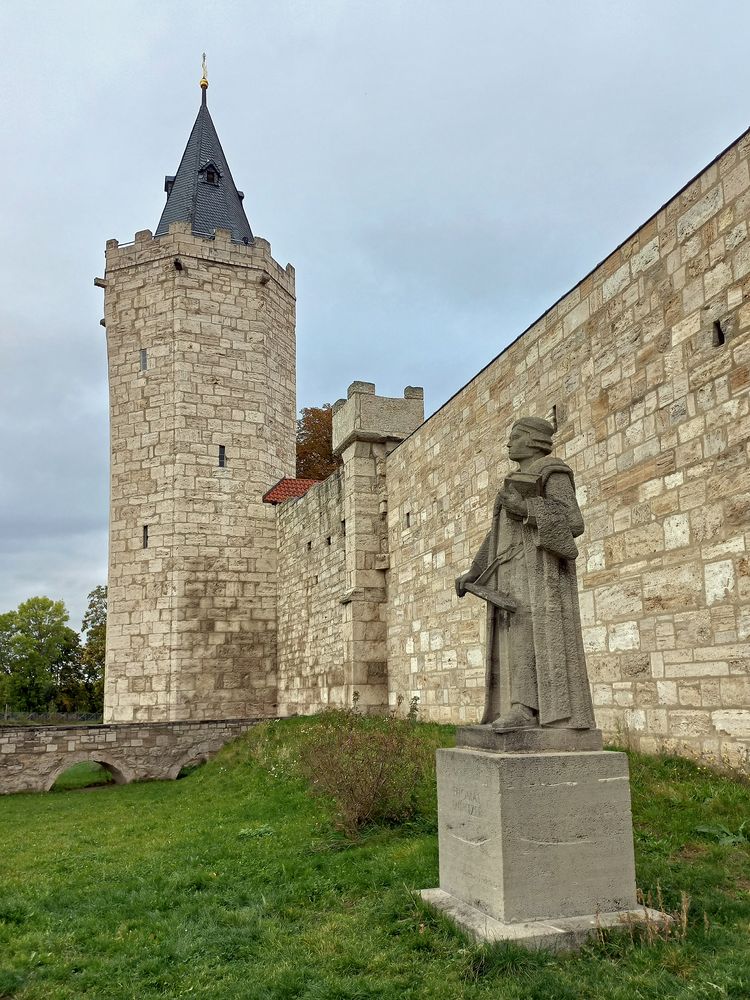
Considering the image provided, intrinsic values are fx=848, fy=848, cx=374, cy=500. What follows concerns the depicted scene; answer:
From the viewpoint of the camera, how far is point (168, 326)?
1920 centimetres

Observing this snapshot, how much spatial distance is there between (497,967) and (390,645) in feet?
33.0

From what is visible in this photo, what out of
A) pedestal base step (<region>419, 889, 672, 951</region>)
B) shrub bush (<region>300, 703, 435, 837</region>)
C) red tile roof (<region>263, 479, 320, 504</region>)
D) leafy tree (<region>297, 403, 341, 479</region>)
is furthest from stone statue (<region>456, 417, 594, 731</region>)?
leafy tree (<region>297, 403, 341, 479</region>)

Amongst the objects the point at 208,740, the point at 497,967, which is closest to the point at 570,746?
the point at 497,967

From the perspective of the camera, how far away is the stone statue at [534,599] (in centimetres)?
426

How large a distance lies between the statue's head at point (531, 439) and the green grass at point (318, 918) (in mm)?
2368

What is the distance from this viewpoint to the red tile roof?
19156 mm

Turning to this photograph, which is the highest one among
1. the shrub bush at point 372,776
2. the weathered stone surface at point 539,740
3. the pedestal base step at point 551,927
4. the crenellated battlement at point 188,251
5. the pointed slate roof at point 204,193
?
the pointed slate roof at point 204,193

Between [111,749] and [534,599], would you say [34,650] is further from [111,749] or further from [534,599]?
[534,599]

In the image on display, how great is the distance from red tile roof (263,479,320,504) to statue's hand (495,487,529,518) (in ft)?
48.1

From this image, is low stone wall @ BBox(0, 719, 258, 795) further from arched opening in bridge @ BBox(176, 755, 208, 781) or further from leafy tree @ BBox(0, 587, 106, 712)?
leafy tree @ BBox(0, 587, 106, 712)

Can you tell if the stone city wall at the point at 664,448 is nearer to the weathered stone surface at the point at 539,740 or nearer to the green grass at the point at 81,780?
the weathered stone surface at the point at 539,740

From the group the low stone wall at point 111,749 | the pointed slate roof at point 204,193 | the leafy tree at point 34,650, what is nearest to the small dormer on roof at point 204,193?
the pointed slate roof at point 204,193

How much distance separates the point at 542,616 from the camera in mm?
4340

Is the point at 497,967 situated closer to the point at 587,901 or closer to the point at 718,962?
the point at 587,901
